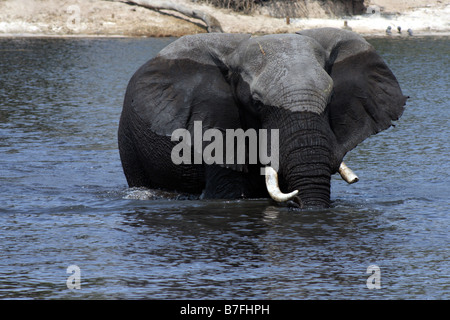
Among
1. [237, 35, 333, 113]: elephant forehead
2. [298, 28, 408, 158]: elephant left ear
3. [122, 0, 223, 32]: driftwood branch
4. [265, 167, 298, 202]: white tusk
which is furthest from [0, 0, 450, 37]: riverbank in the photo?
[265, 167, 298, 202]: white tusk

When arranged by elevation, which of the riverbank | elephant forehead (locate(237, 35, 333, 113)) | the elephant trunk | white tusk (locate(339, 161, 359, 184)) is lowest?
the riverbank

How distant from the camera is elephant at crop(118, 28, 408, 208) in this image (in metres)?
8.95

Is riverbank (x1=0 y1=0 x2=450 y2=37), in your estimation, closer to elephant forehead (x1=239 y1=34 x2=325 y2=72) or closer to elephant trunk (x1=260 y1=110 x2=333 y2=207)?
elephant forehead (x1=239 y1=34 x2=325 y2=72)

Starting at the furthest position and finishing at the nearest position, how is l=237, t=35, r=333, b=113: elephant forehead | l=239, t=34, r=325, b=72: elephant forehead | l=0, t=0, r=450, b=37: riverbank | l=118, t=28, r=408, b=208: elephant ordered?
1. l=0, t=0, r=450, b=37: riverbank
2. l=239, t=34, r=325, b=72: elephant forehead
3. l=118, t=28, r=408, b=208: elephant
4. l=237, t=35, r=333, b=113: elephant forehead

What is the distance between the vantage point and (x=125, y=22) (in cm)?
4391

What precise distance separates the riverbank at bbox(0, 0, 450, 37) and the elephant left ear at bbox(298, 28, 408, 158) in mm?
33669

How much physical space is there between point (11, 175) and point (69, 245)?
4.38 metres

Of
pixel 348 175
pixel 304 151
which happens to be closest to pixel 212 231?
pixel 304 151

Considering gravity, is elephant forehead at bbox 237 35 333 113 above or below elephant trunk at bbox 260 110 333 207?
above

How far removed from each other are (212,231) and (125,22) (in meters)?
35.4

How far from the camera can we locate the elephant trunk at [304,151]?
888cm

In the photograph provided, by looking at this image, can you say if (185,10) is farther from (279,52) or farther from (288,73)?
(288,73)

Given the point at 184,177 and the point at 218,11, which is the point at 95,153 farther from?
the point at 218,11

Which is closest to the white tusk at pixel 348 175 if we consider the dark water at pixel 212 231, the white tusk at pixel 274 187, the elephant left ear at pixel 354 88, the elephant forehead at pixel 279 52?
the elephant left ear at pixel 354 88
